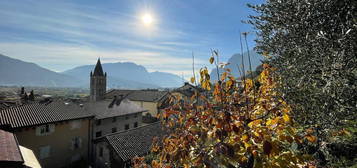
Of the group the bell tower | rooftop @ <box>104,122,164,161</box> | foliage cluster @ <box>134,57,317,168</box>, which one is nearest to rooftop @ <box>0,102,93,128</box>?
rooftop @ <box>104,122,164,161</box>

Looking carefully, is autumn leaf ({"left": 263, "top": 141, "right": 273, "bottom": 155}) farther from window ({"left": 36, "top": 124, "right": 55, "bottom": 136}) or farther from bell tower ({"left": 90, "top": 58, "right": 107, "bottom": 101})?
bell tower ({"left": 90, "top": 58, "right": 107, "bottom": 101})

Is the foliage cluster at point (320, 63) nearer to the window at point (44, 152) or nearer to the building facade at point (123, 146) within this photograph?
the building facade at point (123, 146)

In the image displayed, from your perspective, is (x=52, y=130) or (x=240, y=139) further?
(x=52, y=130)

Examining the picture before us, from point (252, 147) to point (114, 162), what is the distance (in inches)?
802

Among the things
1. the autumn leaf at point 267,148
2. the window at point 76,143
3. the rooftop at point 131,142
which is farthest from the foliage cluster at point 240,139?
the window at point 76,143

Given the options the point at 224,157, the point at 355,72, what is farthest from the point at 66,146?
the point at 355,72

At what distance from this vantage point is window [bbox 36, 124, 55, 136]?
68.3 ft

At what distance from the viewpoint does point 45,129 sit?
21484mm

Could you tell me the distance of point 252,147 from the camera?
2266 mm

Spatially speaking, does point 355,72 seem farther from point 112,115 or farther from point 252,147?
point 112,115

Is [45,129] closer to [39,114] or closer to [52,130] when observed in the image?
[52,130]

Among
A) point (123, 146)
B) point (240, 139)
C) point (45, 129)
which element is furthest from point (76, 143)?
point (240, 139)

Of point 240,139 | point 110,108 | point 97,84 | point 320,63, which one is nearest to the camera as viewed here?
point 240,139

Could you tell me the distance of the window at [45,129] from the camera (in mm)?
20828
